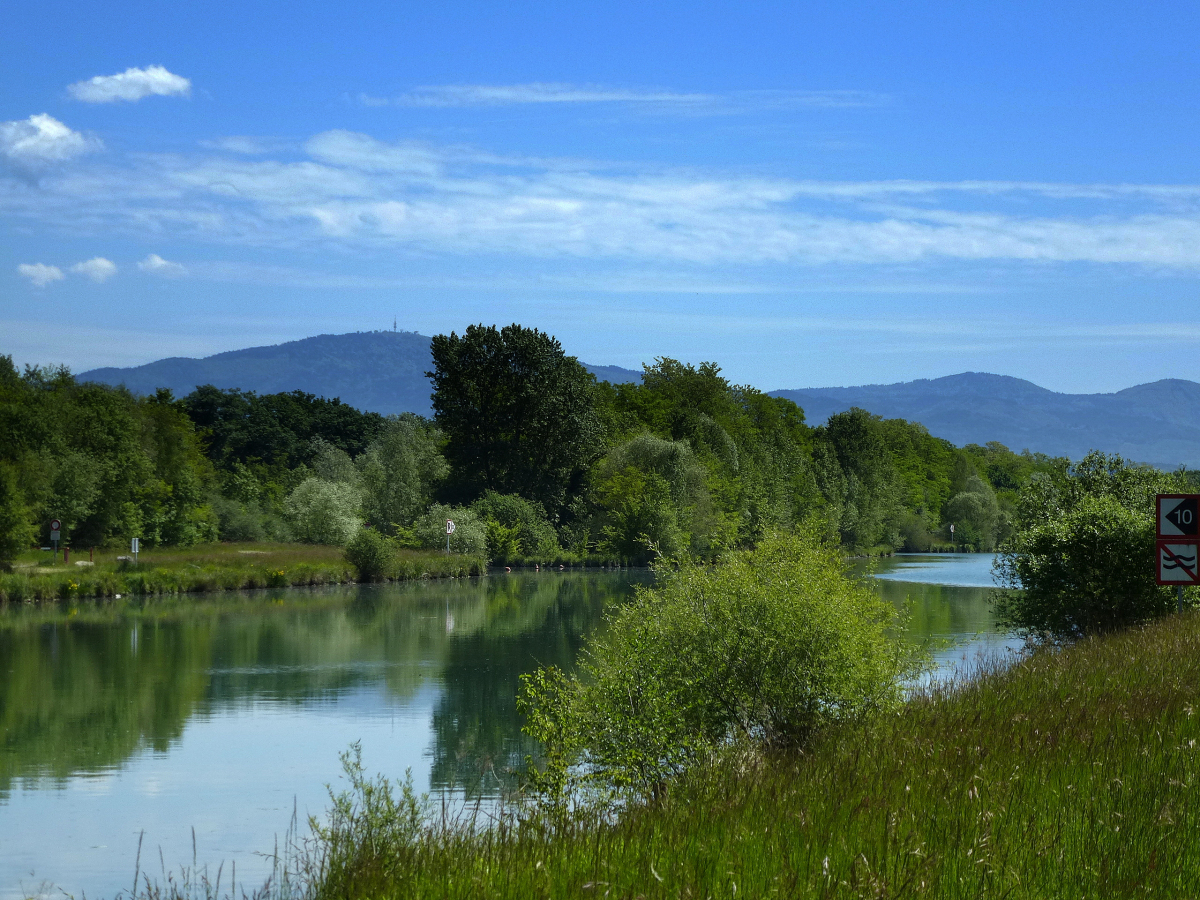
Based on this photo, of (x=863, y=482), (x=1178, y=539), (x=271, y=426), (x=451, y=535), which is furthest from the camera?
(x=863, y=482)

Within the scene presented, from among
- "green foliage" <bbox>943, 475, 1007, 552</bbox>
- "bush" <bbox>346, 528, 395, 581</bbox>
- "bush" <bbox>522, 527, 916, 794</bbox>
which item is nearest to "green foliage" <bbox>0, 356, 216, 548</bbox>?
"bush" <bbox>346, 528, 395, 581</bbox>

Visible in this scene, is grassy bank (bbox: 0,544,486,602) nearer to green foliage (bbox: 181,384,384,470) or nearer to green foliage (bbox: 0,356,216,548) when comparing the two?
green foliage (bbox: 0,356,216,548)

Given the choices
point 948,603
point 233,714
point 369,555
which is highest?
point 369,555

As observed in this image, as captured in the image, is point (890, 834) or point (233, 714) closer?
point (890, 834)

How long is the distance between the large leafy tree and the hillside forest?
0.30 feet

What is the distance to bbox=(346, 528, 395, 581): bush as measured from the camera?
5422 cm

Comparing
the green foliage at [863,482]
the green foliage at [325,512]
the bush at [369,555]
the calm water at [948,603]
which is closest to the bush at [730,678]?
the calm water at [948,603]

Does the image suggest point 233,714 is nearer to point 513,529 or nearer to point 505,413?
point 513,529

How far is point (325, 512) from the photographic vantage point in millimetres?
65438

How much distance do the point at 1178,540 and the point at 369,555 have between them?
42.5 metres

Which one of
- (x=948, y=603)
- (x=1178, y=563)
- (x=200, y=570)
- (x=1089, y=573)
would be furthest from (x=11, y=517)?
(x=1178, y=563)

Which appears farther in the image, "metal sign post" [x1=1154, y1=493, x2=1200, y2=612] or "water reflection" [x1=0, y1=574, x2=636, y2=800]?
"water reflection" [x1=0, y1=574, x2=636, y2=800]

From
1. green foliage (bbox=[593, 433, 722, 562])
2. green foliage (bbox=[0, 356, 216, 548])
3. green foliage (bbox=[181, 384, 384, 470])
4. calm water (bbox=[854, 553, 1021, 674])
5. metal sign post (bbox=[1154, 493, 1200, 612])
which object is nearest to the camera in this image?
metal sign post (bbox=[1154, 493, 1200, 612])

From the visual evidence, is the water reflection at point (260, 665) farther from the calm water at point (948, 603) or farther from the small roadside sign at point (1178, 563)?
the small roadside sign at point (1178, 563)
